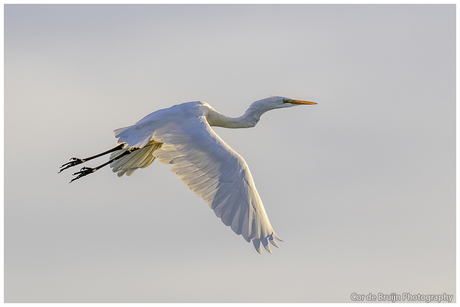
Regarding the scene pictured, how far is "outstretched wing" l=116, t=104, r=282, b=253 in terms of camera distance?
43.7ft

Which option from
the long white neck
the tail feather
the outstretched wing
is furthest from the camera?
the long white neck

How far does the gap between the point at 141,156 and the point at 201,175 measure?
362cm

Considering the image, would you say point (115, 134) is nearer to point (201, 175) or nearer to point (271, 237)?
point (201, 175)

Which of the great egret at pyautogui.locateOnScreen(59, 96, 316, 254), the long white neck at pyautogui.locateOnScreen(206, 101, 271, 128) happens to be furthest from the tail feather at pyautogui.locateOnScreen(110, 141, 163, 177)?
the long white neck at pyautogui.locateOnScreen(206, 101, 271, 128)

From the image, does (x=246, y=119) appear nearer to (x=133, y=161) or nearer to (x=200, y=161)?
(x=133, y=161)

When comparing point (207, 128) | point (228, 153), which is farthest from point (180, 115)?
point (228, 153)

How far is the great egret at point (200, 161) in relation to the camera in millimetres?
13391

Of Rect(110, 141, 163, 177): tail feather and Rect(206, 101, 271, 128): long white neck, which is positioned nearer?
Rect(110, 141, 163, 177): tail feather

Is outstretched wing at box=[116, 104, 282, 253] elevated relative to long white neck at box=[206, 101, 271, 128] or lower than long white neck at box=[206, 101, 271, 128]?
lower

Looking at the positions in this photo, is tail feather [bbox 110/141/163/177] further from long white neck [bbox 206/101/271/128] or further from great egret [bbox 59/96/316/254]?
long white neck [bbox 206/101/271/128]

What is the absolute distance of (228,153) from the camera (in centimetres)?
1420

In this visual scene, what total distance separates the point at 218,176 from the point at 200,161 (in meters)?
0.54

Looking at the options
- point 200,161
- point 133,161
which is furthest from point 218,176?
point 133,161

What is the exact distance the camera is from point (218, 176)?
1391cm
